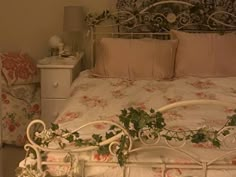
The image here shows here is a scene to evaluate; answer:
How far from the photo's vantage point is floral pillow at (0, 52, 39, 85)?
3.40 meters

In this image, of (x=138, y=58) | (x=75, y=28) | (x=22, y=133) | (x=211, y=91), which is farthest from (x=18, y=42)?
(x=211, y=91)

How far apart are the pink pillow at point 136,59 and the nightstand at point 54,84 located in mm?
220

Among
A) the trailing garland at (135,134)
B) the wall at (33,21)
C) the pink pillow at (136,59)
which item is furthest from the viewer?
the wall at (33,21)

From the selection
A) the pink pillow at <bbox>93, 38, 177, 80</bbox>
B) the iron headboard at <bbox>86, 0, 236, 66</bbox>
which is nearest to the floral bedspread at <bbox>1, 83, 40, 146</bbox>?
the pink pillow at <bbox>93, 38, 177, 80</bbox>

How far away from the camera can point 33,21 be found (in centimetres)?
371

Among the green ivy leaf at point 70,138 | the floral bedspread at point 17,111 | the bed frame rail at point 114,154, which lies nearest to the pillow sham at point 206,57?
the floral bedspread at point 17,111

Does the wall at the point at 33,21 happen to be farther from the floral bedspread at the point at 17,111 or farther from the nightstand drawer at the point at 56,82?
the nightstand drawer at the point at 56,82

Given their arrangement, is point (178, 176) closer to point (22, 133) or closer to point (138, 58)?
point (138, 58)

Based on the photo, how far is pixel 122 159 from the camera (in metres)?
1.56

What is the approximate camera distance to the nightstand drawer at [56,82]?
325 centimetres

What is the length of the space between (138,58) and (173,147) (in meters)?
1.59

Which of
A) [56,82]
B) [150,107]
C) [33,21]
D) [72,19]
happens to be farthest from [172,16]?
[150,107]

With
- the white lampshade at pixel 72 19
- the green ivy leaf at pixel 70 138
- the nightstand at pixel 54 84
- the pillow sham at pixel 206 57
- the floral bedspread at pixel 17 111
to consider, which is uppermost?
the white lampshade at pixel 72 19

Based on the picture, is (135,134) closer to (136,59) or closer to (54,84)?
(136,59)
